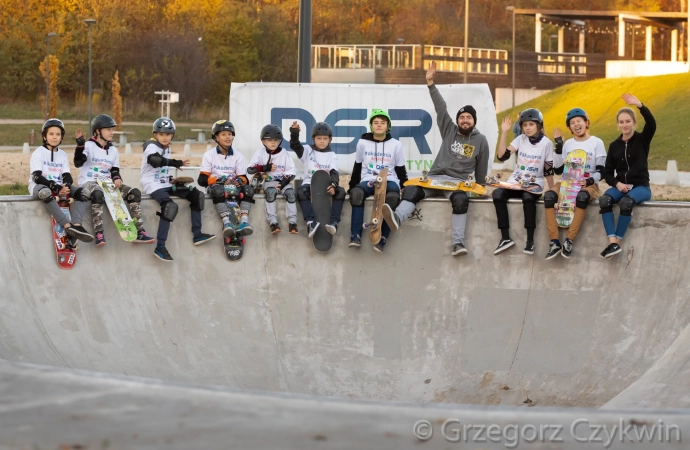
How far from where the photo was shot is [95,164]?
866 centimetres

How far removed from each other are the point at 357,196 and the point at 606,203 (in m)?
2.25

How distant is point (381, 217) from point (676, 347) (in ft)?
9.10

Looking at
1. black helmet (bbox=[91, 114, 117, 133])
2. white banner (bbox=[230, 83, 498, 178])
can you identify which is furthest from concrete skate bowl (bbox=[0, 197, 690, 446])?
white banner (bbox=[230, 83, 498, 178])

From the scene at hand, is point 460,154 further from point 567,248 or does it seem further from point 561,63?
point 561,63

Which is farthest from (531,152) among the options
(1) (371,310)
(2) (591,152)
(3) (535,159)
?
(1) (371,310)

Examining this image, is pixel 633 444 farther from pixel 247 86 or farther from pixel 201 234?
pixel 247 86

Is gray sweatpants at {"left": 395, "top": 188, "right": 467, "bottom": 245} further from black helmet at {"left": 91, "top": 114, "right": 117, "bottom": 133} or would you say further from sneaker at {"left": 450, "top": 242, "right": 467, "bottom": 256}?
black helmet at {"left": 91, "top": 114, "right": 117, "bottom": 133}

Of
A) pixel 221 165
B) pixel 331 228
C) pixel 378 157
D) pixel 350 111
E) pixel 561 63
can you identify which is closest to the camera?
pixel 331 228

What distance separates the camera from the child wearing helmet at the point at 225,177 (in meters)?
8.48

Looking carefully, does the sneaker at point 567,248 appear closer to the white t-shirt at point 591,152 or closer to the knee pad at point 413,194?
the white t-shirt at point 591,152

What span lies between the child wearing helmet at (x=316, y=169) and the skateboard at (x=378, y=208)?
324 millimetres

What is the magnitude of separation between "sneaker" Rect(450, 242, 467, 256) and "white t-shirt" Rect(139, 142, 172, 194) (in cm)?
280

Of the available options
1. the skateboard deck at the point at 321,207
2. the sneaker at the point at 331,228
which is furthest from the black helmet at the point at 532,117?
the sneaker at the point at 331,228

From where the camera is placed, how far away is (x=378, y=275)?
8523 mm
